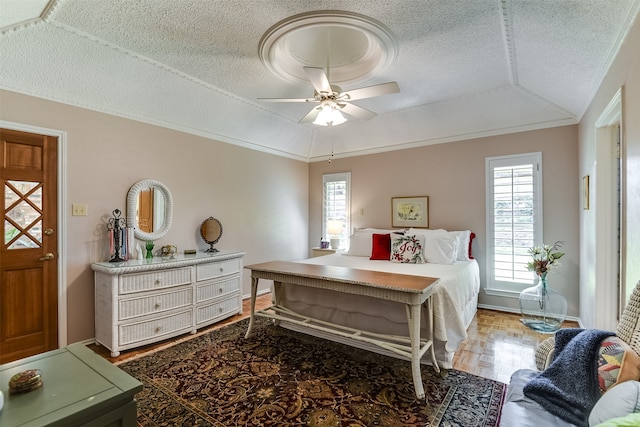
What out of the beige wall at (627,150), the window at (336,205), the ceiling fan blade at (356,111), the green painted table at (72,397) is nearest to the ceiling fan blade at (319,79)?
the ceiling fan blade at (356,111)

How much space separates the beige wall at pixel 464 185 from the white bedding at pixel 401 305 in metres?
0.90

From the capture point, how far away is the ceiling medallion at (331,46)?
2.17 meters

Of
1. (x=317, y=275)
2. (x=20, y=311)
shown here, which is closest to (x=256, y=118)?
(x=317, y=275)

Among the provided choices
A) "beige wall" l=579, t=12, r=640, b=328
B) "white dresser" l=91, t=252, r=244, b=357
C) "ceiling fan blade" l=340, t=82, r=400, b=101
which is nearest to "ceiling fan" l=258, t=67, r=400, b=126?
"ceiling fan blade" l=340, t=82, r=400, b=101

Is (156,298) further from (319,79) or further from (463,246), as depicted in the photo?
(463,246)

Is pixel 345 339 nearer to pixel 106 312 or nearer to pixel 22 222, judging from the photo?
pixel 106 312

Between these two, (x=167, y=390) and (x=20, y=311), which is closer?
(x=167, y=390)

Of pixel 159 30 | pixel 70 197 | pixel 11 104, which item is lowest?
pixel 70 197

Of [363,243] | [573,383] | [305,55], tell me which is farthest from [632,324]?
[363,243]

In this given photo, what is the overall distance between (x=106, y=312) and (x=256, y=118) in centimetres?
293

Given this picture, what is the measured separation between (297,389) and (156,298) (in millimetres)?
1738

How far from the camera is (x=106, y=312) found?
2760 millimetres

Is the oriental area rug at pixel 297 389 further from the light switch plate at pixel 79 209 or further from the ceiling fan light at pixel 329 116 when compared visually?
the ceiling fan light at pixel 329 116

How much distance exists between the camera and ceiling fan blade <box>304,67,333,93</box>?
82.6 inches
